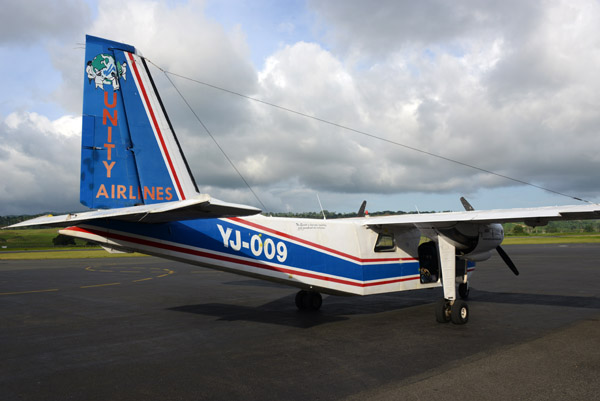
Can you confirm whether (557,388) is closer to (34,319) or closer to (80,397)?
(80,397)

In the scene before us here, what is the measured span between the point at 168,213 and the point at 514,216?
8832mm

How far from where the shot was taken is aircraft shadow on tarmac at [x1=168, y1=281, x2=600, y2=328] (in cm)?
1325

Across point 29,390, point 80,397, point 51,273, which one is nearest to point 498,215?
point 80,397

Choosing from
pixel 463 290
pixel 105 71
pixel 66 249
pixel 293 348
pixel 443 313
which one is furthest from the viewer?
pixel 66 249

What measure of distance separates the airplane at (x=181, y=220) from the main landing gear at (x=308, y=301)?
2.16 metres

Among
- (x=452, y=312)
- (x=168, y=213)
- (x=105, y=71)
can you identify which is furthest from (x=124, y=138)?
(x=452, y=312)

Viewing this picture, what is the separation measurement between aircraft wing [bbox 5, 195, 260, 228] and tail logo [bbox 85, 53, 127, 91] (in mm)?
3101

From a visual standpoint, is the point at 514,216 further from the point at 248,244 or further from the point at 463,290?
the point at 248,244

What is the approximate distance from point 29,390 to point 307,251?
716 cm

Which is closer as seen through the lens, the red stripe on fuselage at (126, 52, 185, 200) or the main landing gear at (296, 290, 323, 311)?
the red stripe on fuselage at (126, 52, 185, 200)

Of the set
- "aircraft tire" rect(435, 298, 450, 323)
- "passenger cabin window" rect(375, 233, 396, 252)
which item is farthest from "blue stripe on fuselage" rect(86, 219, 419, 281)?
"aircraft tire" rect(435, 298, 450, 323)

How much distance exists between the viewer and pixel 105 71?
10000 mm

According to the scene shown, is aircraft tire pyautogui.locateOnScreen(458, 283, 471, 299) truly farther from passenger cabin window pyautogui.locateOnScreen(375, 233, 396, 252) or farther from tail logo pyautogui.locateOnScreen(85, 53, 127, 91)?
tail logo pyautogui.locateOnScreen(85, 53, 127, 91)

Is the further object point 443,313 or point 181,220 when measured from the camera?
point 443,313
